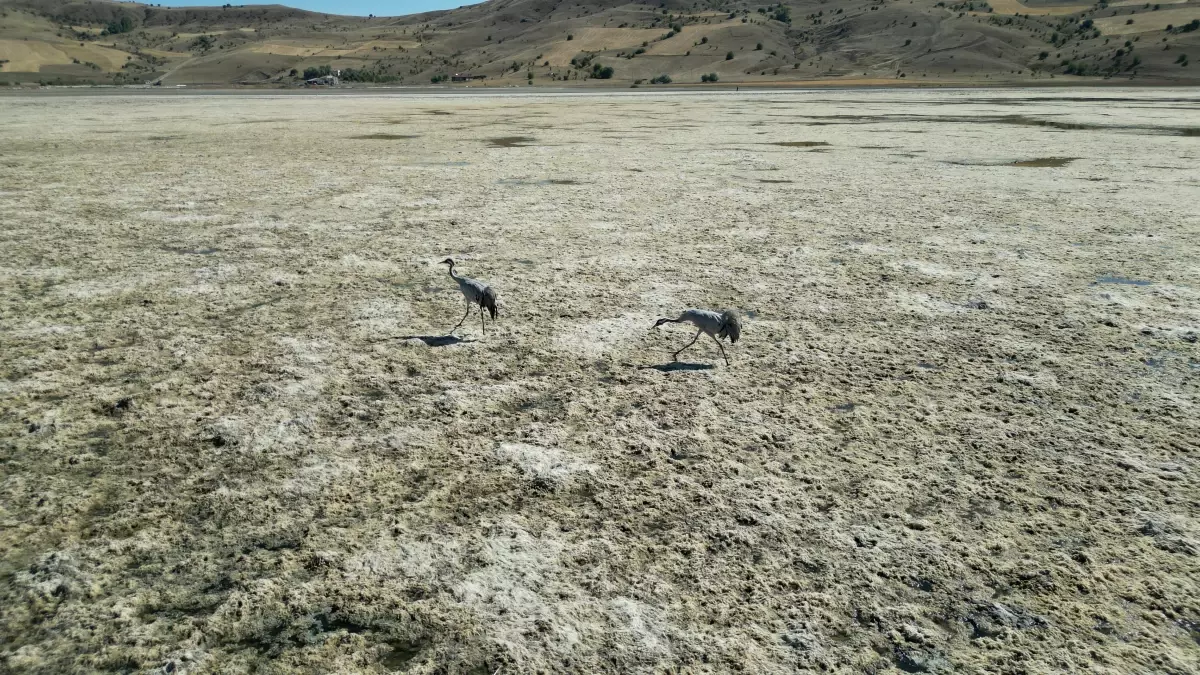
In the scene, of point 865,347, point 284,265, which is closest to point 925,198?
point 865,347

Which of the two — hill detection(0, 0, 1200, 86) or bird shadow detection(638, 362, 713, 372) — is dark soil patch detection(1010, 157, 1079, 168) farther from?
hill detection(0, 0, 1200, 86)

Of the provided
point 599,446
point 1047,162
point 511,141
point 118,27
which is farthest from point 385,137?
point 118,27

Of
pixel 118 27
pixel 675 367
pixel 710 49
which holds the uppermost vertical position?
pixel 118 27

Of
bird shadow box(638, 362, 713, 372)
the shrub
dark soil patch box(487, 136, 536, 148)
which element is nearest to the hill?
the shrub

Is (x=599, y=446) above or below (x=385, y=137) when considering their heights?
below

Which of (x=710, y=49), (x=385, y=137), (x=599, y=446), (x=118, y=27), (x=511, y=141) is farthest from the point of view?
(x=118, y=27)

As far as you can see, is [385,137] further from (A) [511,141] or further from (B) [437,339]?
(B) [437,339]

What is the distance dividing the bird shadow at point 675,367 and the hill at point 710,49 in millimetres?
81033

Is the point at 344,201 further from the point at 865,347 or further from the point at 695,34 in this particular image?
the point at 695,34

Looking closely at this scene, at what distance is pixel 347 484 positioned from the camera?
350 centimetres

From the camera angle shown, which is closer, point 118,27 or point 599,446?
point 599,446

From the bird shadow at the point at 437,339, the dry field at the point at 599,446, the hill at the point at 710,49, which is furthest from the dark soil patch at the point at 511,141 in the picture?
the hill at the point at 710,49

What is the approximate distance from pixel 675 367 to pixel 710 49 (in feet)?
372

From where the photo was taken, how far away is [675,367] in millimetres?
4934
